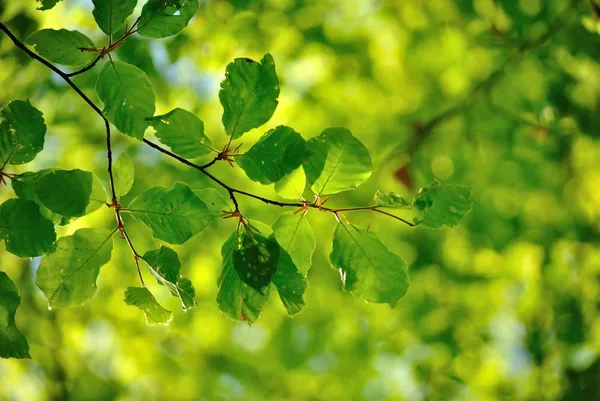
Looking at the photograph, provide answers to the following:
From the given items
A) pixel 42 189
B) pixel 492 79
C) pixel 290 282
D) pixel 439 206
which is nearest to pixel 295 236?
pixel 290 282

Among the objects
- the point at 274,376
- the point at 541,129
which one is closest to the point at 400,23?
the point at 541,129

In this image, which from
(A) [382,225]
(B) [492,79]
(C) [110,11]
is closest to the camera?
(C) [110,11]

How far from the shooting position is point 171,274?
0.64 m

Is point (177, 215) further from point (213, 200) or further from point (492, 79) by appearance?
point (492, 79)

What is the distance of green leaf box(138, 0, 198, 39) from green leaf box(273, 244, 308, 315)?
29 cm

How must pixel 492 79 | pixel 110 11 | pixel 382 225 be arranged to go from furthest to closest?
pixel 382 225 → pixel 492 79 → pixel 110 11

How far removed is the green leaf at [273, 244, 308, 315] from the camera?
637 mm

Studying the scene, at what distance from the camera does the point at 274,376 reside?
258 centimetres

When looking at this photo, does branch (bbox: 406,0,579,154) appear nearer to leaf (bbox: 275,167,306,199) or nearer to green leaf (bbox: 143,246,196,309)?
leaf (bbox: 275,167,306,199)

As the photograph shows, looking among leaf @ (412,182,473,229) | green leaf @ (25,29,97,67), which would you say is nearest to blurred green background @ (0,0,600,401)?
green leaf @ (25,29,97,67)

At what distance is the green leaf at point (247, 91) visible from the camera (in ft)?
2.01

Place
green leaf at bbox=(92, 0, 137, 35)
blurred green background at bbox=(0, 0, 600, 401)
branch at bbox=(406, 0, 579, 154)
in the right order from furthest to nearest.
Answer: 1. blurred green background at bbox=(0, 0, 600, 401)
2. branch at bbox=(406, 0, 579, 154)
3. green leaf at bbox=(92, 0, 137, 35)

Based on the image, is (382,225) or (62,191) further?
(382,225)

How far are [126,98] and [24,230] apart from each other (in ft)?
0.63
